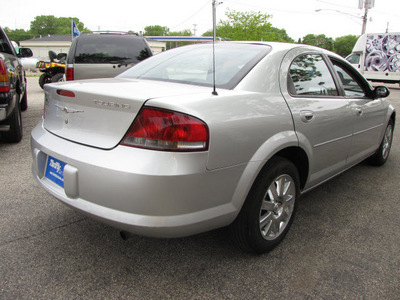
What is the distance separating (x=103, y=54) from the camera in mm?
6203

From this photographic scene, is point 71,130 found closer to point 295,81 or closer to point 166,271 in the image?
point 166,271

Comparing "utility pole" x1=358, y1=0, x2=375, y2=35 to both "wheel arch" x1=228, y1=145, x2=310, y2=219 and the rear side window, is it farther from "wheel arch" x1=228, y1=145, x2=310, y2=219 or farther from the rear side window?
"wheel arch" x1=228, y1=145, x2=310, y2=219

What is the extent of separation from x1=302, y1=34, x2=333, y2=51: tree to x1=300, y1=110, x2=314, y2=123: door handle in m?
96.4

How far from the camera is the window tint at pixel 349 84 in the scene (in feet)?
10.7

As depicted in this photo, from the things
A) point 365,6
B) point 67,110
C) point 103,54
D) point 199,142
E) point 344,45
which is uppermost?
point 344,45

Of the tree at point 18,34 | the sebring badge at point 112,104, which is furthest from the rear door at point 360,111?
the tree at point 18,34

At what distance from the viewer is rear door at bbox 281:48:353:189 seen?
245cm

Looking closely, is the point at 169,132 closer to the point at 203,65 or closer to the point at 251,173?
the point at 251,173

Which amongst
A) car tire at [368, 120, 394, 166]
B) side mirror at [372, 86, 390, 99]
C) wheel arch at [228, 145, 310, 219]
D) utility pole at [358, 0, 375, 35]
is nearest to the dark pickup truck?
wheel arch at [228, 145, 310, 219]

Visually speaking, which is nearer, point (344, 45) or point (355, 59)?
point (355, 59)

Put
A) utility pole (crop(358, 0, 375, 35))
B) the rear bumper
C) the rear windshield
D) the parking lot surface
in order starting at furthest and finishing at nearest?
utility pole (crop(358, 0, 375, 35)) < the rear windshield < the parking lot surface < the rear bumper

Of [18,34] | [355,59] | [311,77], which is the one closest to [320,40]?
[355,59]

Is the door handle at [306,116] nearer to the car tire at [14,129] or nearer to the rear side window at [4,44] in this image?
the car tire at [14,129]

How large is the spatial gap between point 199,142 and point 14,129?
4.17 metres
